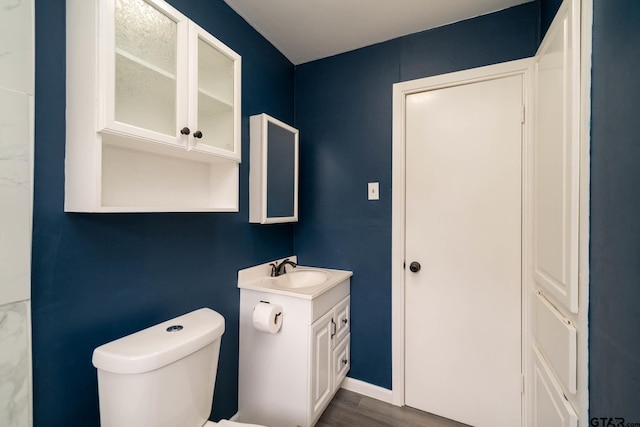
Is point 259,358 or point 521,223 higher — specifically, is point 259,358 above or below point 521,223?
below

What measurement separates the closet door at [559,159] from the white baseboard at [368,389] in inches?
48.8

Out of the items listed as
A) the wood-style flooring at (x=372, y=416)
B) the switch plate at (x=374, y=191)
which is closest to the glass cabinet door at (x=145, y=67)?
the switch plate at (x=374, y=191)

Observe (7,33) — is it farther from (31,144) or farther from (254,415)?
(254,415)

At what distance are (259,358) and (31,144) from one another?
56.0 inches

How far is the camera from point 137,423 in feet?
2.87

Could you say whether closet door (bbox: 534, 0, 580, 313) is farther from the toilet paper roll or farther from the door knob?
the toilet paper roll

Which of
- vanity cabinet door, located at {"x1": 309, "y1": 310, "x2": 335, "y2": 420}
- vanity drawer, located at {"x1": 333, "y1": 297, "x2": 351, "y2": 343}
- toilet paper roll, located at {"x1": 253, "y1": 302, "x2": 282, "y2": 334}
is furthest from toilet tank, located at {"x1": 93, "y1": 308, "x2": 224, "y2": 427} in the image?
vanity drawer, located at {"x1": 333, "y1": 297, "x2": 351, "y2": 343}

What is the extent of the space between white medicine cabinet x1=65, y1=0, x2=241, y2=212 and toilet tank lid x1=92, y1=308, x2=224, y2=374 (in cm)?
48

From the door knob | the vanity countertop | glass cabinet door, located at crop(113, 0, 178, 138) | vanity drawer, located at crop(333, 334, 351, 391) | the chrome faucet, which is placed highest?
glass cabinet door, located at crop(113, 0, 178, 138)

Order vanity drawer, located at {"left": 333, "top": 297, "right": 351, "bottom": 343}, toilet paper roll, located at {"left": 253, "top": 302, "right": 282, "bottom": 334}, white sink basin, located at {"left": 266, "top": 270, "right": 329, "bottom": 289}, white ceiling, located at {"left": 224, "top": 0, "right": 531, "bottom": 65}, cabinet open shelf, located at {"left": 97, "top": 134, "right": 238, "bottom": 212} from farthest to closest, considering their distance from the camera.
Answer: white sink basin, located at {"left": 266, "top": 270, "right": 329, "bottom": 289}
vanity drawer, located at {"left": 333, "top": 297, "right": 351, "bottom": 343}
white ceiling, located at {"left": 224, "top": 0, "right": 531, "bottom": 65}
toilet paper roll, located at {"left": 253, "top": 302, "right": 282, "bottom": 334}
cabinet open shelf, located at {"left": 97, "top": 134, "right": 238, "bottom": 212}

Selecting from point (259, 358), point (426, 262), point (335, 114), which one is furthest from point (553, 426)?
point (335, 114)

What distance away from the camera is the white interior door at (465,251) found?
1.57 metres

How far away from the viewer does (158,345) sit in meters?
0.93

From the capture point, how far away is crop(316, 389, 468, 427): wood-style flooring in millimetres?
1658
